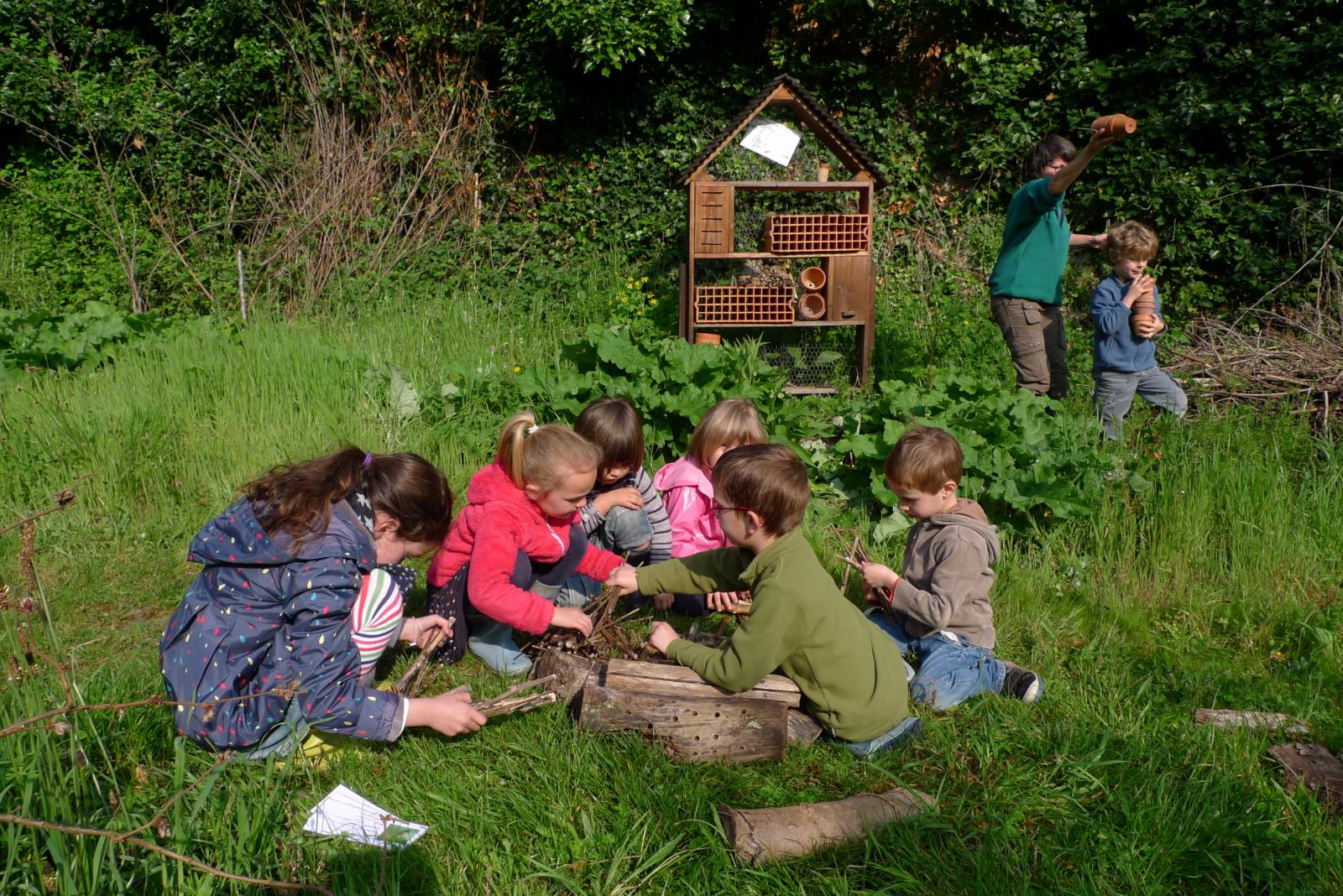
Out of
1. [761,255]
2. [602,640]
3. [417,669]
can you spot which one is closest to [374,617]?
[417,669]

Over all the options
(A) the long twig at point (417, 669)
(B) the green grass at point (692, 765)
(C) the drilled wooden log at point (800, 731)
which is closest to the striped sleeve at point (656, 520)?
(B) the green grass at point (692, 765)

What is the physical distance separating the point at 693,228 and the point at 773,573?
537 centimetres

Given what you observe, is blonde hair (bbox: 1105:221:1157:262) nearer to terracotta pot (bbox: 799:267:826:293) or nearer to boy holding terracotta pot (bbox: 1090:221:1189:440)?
boy holding terracotta pot (bbox: 1090:221:1189:440)

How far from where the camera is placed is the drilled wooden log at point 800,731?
126 inches

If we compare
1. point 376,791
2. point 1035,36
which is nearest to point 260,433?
point 376,791

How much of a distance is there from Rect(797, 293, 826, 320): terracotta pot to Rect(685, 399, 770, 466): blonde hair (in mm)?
3929

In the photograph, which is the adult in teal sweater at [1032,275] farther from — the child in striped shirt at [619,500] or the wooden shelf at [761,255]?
the child in striped shirt at [619,500]

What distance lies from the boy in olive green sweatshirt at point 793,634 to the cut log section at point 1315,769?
1.11 m

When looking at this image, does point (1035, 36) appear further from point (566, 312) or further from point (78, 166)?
point (78, 166)

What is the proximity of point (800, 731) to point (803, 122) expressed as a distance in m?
5.94

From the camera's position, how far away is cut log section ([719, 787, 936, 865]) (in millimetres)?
2625

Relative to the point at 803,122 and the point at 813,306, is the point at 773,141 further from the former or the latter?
the point at 813,306

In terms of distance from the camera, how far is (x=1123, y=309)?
6.09 metres

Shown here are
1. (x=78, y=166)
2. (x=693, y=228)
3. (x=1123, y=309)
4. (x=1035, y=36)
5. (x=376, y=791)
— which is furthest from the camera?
(x=78, y=166)
